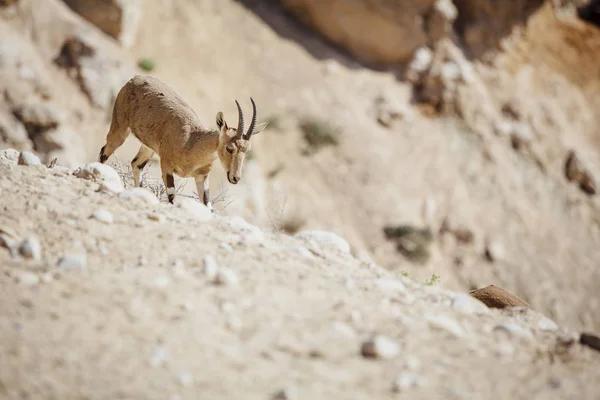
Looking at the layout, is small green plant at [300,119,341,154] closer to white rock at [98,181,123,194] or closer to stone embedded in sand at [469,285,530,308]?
stone embedded in sand at [469,285,530,308]

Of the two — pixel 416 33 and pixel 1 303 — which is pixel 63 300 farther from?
pixel 416 33

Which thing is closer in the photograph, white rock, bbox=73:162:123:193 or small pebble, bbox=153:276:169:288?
small pebble, bbox=153:276:169:288

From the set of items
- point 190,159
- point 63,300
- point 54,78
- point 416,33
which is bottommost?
point 54,78

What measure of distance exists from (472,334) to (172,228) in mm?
2463

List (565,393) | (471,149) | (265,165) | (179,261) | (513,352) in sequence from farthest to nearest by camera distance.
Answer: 1. (471,149)
2. (265,165)
3. (179,261)
4. (513,352)
5. (565,393)

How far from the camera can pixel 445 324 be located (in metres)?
4.13

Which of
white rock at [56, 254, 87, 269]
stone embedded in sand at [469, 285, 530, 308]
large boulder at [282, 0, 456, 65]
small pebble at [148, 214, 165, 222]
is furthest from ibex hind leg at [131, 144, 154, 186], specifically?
large boulder at [282, 0, 456, 65]

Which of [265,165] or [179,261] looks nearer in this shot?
[179,261]

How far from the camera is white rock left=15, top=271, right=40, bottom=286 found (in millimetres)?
3908

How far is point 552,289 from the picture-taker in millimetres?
20078

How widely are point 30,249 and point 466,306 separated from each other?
3.15m

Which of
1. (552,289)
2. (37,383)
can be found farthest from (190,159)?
(552,289)

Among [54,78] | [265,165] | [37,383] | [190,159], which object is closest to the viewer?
[37,383]

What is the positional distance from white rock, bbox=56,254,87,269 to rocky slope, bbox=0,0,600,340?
11744 millimetres
